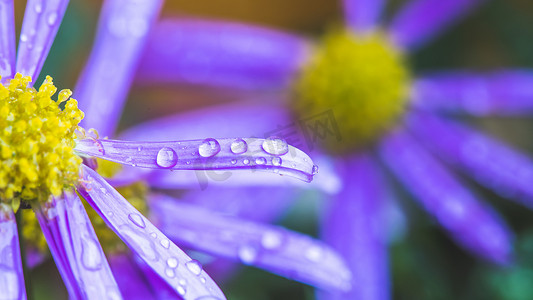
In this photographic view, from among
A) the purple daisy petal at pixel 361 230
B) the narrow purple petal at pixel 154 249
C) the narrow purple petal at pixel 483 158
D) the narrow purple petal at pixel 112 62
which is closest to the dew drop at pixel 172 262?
the narrow purple petal at pixel 154 249

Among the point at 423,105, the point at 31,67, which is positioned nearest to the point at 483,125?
the point at 423,105

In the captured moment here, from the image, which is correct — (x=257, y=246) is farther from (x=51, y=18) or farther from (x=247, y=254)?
(x=51, y=18)

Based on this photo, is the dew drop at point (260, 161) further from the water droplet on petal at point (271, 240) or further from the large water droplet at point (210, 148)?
the water droplet on petal at point (271, 240)

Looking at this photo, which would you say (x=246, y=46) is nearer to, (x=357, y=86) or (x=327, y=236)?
(x=357, y=86)

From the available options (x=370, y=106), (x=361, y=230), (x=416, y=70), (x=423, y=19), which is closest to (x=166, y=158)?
(x=361, y=230)

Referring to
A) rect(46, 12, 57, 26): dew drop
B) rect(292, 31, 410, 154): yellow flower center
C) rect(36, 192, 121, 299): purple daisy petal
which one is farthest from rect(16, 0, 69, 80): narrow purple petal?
rect(292, 31, 410, 154): yellow flower center

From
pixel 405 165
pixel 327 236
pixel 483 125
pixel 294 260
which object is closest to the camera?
pixel 294 260
